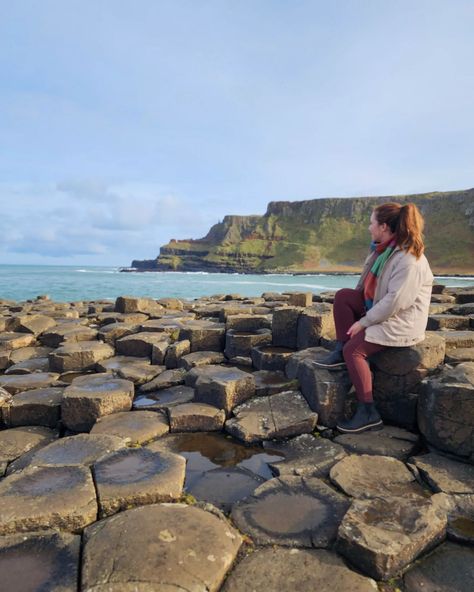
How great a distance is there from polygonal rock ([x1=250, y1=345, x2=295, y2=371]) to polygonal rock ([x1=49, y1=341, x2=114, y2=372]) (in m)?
2.57

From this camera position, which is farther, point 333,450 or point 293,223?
point 293,223

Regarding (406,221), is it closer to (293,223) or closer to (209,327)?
(209,327)

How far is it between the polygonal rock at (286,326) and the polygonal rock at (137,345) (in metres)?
2.11

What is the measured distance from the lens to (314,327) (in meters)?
5.89

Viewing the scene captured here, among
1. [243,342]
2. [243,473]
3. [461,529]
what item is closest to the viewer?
[461,529]

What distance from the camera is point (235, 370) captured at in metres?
5.36

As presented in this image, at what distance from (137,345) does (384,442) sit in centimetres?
455

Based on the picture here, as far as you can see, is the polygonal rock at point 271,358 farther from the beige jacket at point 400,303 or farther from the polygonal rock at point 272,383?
the beige jacket at point 400,303

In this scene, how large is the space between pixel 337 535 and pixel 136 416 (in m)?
2.68

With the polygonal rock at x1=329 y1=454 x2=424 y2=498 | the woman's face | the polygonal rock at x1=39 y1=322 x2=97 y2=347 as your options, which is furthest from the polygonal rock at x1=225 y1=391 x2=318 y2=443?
the polygonal rock at x1=39 y1=322 x2=97 y2=347

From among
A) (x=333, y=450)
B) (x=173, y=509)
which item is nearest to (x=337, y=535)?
(x=173, y=509)

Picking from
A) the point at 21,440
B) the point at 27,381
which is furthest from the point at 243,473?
the point at 27,381

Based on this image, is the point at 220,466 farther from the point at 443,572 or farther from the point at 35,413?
the point at 35,413

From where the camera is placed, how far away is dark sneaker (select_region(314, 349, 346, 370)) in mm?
4547
